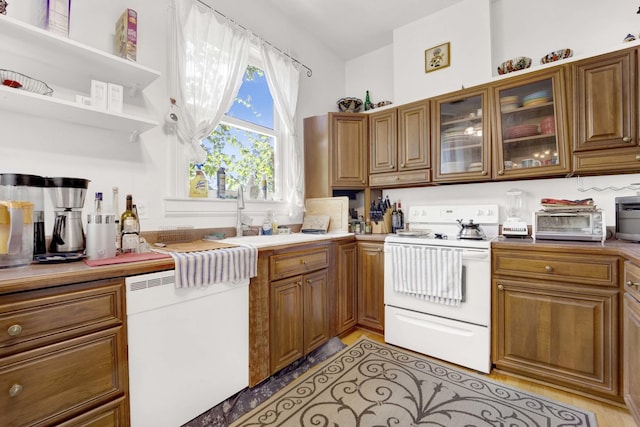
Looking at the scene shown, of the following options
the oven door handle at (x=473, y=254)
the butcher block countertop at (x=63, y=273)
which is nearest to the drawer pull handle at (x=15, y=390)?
the butcher block countertop at (x=63, y=273)

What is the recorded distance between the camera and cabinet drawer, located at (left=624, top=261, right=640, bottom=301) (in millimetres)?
1367

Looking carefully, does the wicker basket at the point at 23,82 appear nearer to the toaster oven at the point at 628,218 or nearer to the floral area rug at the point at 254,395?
the floral area rug at the point at 254,395

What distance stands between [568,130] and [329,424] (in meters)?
2.47

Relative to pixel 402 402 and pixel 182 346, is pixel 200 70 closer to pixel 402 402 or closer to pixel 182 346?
pixel 182 346

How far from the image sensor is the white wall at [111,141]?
140cm

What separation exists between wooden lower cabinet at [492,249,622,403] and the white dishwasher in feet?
5.58

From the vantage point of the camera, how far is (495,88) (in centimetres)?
227

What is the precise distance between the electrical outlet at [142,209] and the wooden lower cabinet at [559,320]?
2.33 metres

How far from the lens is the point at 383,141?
281cm

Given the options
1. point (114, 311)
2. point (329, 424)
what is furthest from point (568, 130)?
point (114, 311)

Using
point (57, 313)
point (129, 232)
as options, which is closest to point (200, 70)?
point (129, 232)

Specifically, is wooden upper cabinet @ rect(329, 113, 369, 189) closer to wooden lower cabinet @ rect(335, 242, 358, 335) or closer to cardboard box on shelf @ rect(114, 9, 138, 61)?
wooden lower cabinet @ rect(335, 242, 358, 335)

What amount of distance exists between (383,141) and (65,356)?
268 cm

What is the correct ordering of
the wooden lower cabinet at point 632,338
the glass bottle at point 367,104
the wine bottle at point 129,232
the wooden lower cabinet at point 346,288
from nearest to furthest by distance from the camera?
the wooden lower cabinet at point 632,338 → the wine bottle at point 129,232 → the wooden lower cabinet at point 346,288 → the glass bottle at point 367,104
